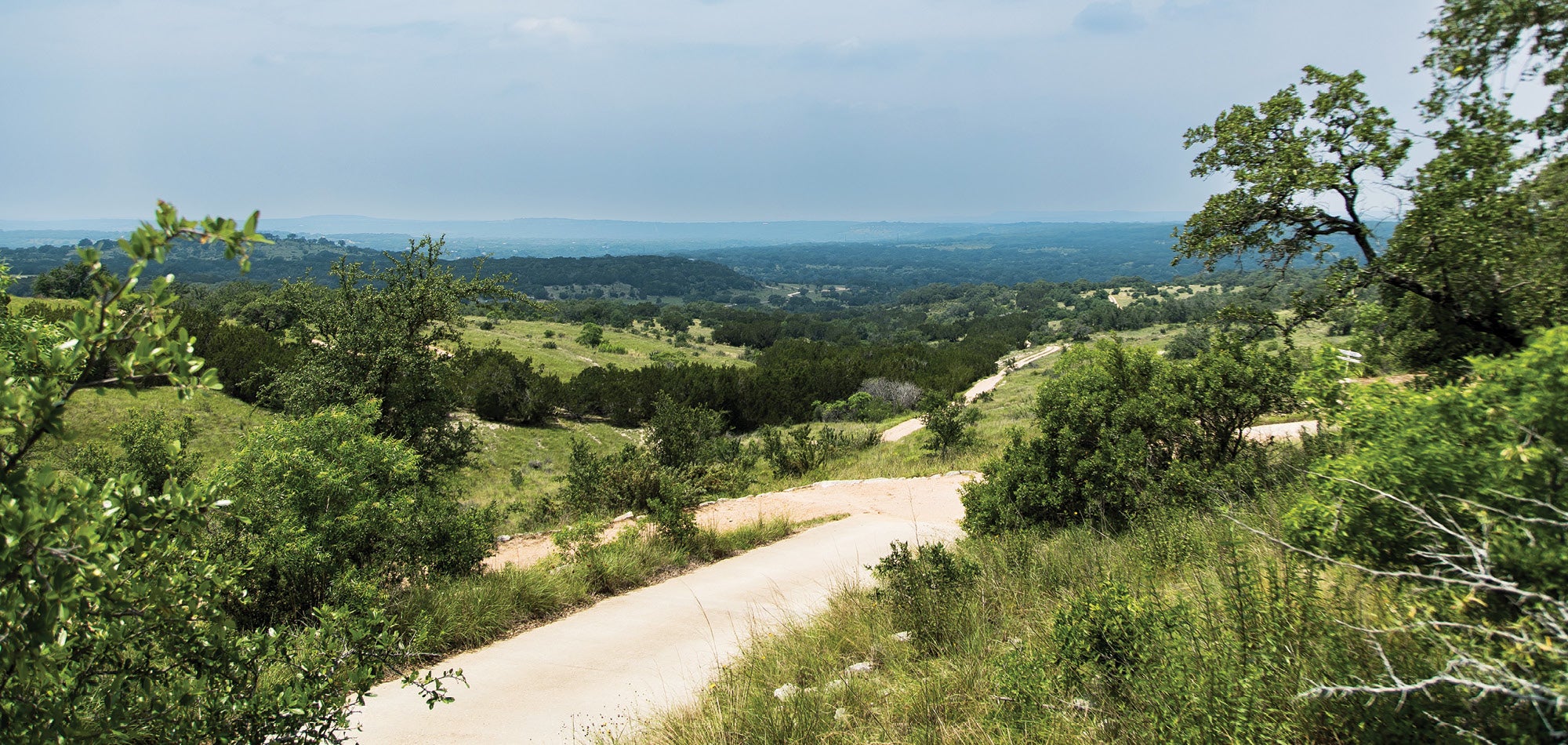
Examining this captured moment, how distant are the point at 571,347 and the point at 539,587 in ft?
161

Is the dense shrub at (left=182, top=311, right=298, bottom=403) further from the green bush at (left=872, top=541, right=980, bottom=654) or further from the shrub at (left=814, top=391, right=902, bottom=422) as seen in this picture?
the green bush at (left=872, top=541, right=980, bottom=654)

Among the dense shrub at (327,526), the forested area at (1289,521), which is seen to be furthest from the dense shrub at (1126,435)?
the dense shrub at (327,526)

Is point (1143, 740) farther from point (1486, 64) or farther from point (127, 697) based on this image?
point (1486, 64)

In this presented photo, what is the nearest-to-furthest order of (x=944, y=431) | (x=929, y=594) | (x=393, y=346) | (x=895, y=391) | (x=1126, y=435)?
(x=929, y=594) → (x=1126, y=435) → (x=393, y=346) → (x=944, y=431) → (x=895, y=391)

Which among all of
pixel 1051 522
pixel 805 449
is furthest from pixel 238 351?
pixel 1051 522

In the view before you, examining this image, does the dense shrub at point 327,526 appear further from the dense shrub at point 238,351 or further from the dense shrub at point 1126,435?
the dense shrub at point 238,351

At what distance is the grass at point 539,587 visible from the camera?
19.1 ft

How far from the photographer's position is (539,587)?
6871mm

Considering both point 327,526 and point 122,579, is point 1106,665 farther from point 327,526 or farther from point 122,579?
point 327,526

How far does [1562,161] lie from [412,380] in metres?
16.4

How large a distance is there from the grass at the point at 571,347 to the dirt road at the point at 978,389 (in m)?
19.2

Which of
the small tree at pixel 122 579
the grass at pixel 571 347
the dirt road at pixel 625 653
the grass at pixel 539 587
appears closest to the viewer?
the small tree at pixel 122 579

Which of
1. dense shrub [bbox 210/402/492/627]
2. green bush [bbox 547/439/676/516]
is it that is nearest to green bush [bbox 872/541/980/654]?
dense shrub [bbox 210/402/492/627]

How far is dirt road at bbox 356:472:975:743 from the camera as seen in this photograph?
4508 millimetres
